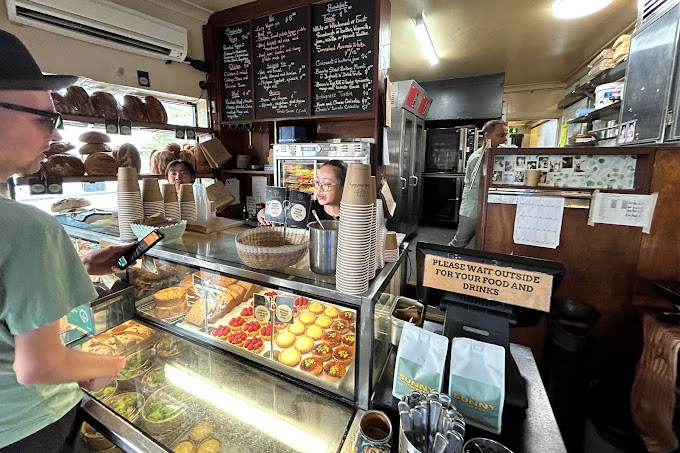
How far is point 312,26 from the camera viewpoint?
127 inches

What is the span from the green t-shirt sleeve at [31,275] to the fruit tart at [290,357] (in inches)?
29.1

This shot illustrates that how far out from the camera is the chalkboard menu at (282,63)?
3.30 m

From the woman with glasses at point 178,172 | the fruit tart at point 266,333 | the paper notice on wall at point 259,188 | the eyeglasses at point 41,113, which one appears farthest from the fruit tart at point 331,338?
the paper notice on wall at point 259,188

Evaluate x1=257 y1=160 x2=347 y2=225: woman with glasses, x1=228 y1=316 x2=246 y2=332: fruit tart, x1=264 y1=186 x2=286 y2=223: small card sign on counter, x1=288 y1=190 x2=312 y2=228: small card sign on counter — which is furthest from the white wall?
x1=228 y1=316 x2=246 y2=332: fruit tart

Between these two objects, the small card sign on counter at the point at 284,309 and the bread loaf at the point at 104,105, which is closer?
the small card sign on counter at the point at 284,309

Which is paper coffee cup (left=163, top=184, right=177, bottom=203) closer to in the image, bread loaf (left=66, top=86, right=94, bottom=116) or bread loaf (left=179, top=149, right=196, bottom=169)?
bread loaf (left=66, top=86, right=94, bottom=116)

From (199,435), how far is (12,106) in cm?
112

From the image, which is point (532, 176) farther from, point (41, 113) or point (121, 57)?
point (121, 57)

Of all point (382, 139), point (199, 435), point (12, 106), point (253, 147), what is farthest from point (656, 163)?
point (253, 147)

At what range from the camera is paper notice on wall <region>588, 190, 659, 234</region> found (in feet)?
5.82

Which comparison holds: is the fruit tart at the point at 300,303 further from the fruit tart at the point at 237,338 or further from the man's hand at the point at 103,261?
the man's hand at the point at 103,261

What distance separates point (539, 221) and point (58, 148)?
12.3ft

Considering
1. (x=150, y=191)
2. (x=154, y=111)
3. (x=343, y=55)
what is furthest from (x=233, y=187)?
(x=150, y=191)

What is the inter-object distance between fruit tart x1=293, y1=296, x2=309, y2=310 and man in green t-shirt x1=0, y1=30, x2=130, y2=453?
0.60m
